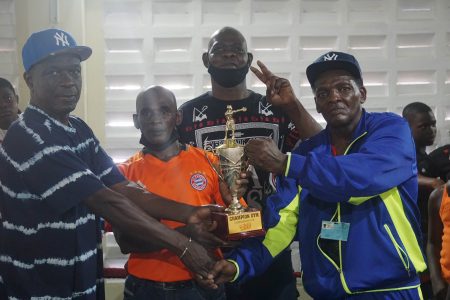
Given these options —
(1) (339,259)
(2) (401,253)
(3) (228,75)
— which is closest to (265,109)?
(3) (228,75)

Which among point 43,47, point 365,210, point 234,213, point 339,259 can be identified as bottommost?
point 339,259

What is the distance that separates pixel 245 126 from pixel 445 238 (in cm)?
142

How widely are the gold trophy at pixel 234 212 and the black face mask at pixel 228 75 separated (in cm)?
50

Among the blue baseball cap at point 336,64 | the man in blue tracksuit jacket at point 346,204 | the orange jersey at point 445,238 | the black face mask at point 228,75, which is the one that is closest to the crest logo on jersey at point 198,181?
the man in blue tracksuit jacket at point 346,204

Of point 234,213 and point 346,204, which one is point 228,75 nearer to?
point 234,213

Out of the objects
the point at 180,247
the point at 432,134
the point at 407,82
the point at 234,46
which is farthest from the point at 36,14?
the point at 432,134

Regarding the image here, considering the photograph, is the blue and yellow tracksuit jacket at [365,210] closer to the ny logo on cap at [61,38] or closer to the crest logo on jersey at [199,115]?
the crest logo on jersey at [199,115]

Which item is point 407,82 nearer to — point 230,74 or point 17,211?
point 230,74

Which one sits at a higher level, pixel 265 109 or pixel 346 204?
pixel 265 109

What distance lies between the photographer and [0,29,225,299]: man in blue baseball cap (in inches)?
89.0

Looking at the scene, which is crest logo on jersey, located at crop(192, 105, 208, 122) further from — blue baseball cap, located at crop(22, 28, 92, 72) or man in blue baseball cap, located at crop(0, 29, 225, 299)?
blue baseball cap, located at crop(22, 28, 92, 72)

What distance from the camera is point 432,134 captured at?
4.27 m

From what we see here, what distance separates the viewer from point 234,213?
8.22ft

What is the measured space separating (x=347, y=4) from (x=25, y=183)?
308cm
